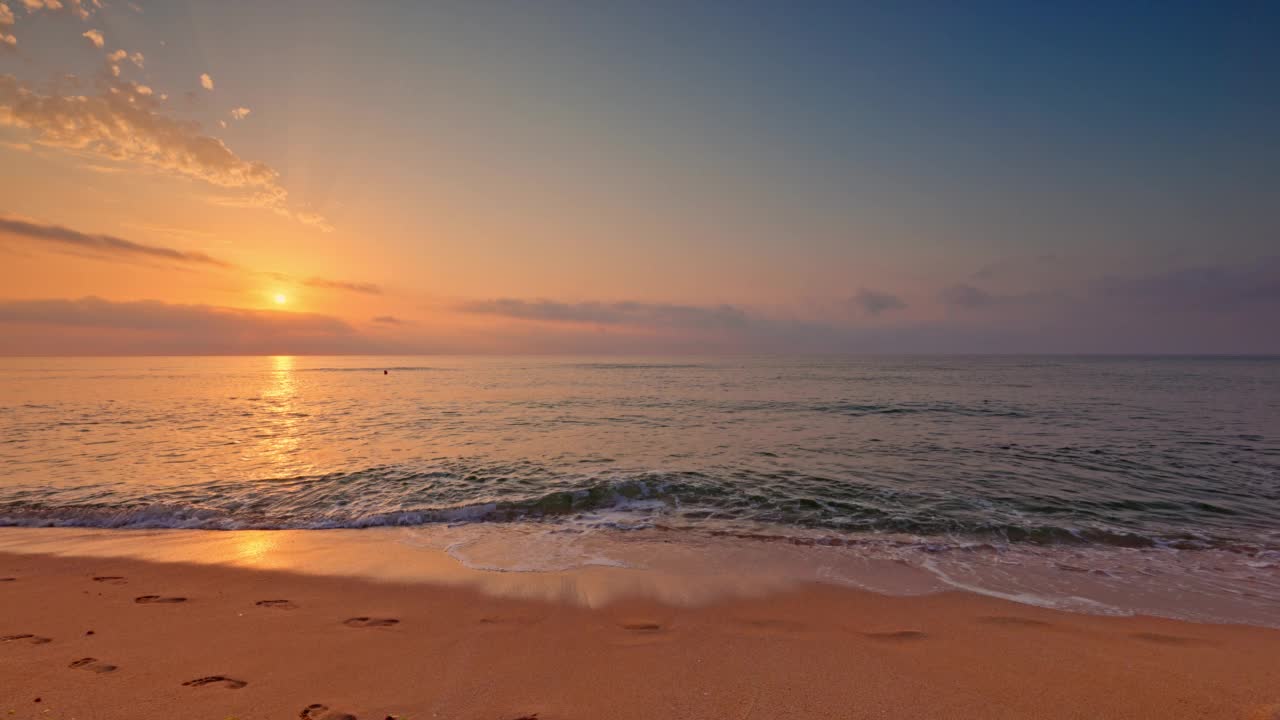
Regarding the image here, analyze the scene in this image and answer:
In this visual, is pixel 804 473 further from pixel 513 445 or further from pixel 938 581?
pixel 513 445

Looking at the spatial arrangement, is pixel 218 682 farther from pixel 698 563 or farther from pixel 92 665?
pixel 698 563

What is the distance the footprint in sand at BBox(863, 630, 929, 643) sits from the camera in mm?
6211

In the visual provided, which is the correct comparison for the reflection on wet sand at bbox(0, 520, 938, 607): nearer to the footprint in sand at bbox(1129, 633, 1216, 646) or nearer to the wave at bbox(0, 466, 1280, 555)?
the wave at bbox(0, 466, 1280, 555)

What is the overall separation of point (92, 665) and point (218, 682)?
162 cm

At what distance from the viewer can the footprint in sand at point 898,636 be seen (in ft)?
20.4

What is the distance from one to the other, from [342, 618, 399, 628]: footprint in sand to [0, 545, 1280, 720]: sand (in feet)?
0.11

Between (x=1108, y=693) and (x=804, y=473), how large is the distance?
11.6 m

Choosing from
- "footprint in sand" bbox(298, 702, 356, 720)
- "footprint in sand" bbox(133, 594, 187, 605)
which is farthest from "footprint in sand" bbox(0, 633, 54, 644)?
"footprint in sand" bbox(298, 702, 356, 720)

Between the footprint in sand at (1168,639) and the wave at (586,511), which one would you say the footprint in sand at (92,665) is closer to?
the wave at (586,511)

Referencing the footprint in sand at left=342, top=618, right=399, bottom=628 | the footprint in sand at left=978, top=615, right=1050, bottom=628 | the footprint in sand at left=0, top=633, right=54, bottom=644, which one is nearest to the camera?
the footprint in sand at left=0, top=633, right=54, bottom=644

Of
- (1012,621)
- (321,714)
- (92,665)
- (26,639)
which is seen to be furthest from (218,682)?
(1012,621)

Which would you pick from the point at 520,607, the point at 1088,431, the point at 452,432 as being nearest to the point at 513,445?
the point at 452,432

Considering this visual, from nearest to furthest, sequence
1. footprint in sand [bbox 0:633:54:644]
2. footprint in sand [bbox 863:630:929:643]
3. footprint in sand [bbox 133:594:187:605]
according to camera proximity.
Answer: footprint in sand [bbox 0:633:54:644], footprint in sand [bbox 863:630:929:643], footprint in sand [bbox 133:594:187:605]

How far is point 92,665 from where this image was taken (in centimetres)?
533
